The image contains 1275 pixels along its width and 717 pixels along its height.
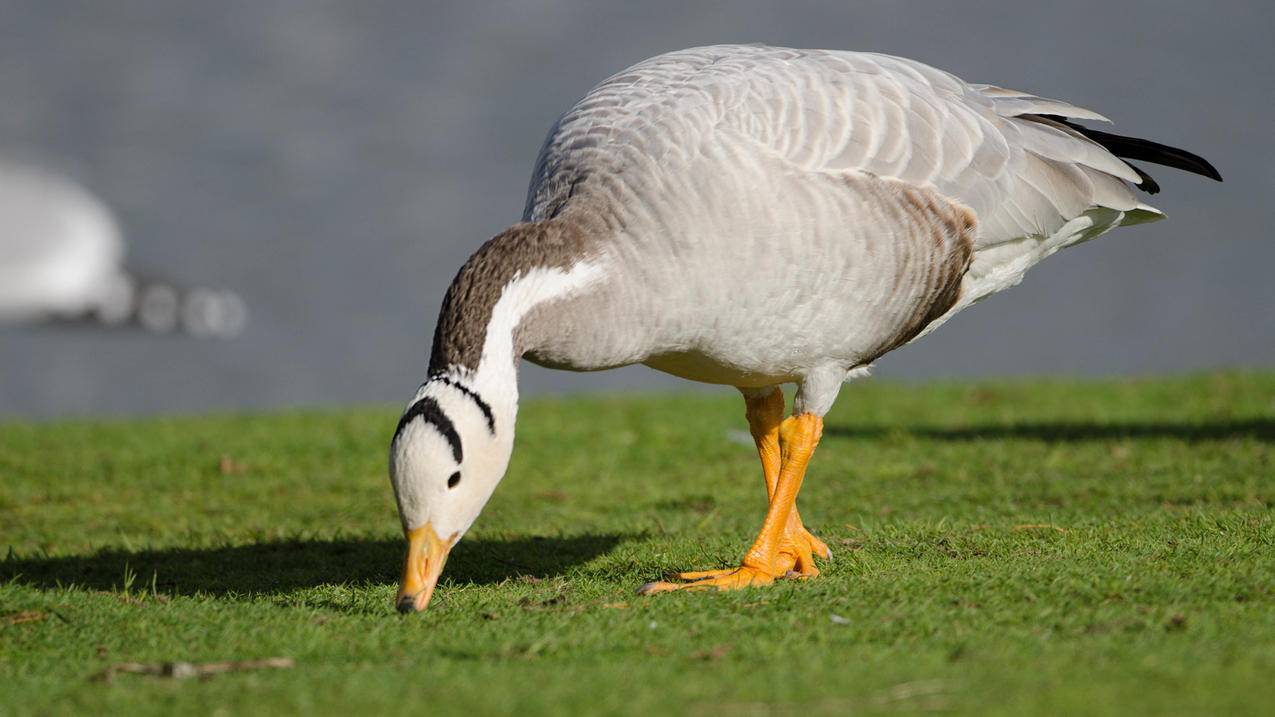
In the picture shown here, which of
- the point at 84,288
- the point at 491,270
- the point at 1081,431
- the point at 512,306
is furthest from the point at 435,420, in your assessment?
the point at 84,288

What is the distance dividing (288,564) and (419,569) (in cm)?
209

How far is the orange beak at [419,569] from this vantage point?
204 inches

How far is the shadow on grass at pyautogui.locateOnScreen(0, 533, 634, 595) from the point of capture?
6492 mm

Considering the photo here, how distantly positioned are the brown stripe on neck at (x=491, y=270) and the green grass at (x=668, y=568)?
38.6 inches

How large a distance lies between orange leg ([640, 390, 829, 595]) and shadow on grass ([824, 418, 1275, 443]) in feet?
13.9

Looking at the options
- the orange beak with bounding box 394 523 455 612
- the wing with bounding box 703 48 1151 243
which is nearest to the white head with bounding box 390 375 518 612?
the orange beak with bounding box 394 523 455 612

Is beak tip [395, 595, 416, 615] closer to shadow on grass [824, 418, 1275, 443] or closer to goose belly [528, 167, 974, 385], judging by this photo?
goose belly [528, 167, 974, 385]

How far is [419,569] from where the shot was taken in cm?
520

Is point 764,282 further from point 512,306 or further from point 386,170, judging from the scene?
point 386,170

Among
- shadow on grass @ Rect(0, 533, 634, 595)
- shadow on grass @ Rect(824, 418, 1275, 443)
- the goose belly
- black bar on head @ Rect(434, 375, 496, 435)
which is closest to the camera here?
black bar on head @ Rect(434, 375, 496, 435)

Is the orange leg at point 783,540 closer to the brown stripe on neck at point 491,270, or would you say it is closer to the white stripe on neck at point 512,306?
the white stripe on neck at point 512,306

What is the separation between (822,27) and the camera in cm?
2750

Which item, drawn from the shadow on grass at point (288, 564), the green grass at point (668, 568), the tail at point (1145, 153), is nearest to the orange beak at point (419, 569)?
the green grass at point (668, 568)

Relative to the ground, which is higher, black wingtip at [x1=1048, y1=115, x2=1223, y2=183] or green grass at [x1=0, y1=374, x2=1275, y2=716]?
black wingtip at [x1=1048, y1=115, x2=1223, y2=183]
